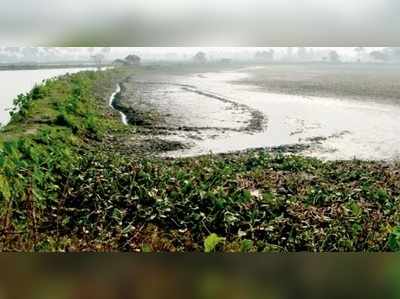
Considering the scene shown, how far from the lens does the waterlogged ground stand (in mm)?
2559

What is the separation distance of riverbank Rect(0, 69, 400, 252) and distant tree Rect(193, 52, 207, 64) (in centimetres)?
54

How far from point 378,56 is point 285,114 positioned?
661mm

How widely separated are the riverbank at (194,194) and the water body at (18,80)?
0.15 meters

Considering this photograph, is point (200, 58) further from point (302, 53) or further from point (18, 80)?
point (18, 80)

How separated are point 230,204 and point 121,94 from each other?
108 centimetres

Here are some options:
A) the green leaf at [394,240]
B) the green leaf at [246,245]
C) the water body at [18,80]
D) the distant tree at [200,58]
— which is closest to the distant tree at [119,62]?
the water body at [18,80]

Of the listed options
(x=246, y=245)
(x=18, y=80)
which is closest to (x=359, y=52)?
(x=246, y=245)

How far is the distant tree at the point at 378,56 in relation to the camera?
1.99 meters

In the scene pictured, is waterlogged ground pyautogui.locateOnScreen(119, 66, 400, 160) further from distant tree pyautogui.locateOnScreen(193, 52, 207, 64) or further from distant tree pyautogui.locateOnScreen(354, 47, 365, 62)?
distant tree pyautogui.locateOnScreen(354, 47, 365, 62)

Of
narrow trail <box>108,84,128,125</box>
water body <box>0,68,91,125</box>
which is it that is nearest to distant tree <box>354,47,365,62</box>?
water body <box>0,68,91,125</box>

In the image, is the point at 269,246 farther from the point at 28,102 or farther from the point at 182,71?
the point at 28,102

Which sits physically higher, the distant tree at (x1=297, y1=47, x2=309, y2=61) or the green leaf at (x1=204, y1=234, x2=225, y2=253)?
the distant tree at (x1=297, y1=47, x2=309, y2=61)

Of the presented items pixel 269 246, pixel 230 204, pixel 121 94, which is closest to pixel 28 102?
pixel 121 94

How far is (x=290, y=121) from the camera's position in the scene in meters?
2.62
